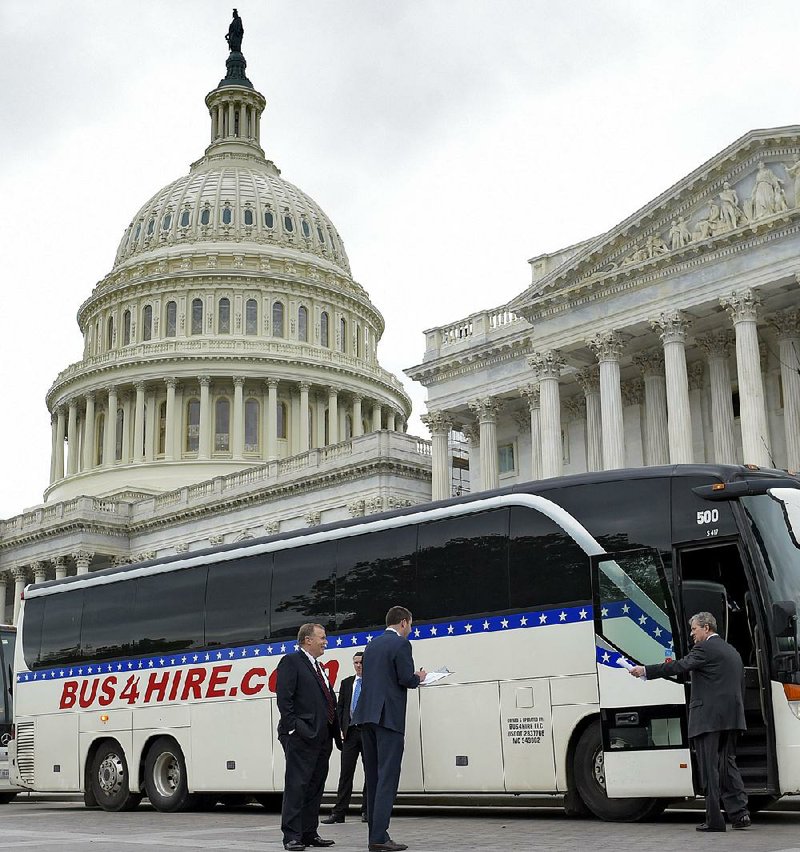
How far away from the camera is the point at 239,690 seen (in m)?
18.8

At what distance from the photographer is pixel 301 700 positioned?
474 inches

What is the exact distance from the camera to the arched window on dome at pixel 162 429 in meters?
90.5

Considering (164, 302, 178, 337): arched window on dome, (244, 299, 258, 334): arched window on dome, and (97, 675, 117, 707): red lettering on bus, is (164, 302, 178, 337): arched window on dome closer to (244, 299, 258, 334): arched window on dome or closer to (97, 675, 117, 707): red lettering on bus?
(244, 299, 258, 334): arched window on dome

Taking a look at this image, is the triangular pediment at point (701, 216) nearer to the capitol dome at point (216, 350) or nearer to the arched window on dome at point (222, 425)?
the capitol dome at point (216, 350)

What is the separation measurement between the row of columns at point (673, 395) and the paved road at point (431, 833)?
2289cm

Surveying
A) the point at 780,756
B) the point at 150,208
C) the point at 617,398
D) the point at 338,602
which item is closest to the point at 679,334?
the point at 617,398

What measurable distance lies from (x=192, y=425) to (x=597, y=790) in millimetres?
78579

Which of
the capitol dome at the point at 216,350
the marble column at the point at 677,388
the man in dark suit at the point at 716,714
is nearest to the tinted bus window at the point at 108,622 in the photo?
the man in dark suit at the point at 716,714

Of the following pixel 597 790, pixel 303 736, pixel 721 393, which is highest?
pixel 721 393

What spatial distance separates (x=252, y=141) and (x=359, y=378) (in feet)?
94.3

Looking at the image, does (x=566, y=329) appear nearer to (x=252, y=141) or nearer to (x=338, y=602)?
(x=338, y=602)

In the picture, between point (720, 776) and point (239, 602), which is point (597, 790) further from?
point (239, 602)

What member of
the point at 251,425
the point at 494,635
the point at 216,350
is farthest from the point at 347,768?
the point at 216,350

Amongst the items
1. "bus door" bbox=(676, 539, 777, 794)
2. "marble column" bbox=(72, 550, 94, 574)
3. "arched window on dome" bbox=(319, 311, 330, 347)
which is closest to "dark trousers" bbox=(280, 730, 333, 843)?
"bus door" bbox=(676, 539, 777, 794)
